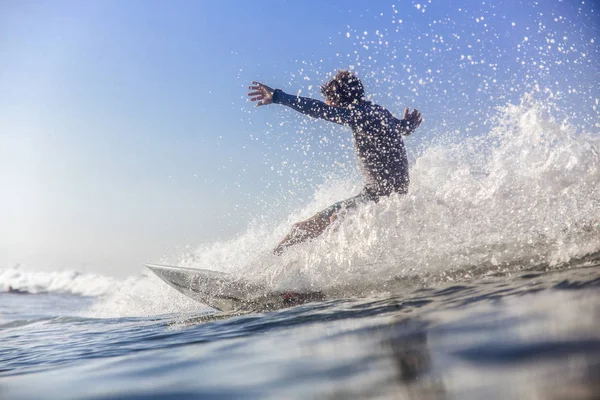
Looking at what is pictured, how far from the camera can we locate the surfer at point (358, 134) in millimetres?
5352

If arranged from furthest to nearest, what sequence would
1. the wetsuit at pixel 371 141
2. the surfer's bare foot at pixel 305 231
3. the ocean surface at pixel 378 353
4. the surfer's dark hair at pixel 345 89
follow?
the surfer's dark hair at pixel 345 89
the wetsuit at pixel 371 141
the surfer's bare foot at pixel 305 231
the ocean surface at pixel 378 353

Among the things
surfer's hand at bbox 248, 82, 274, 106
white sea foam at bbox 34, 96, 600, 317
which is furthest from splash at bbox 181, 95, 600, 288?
surfer's hand at bbox 248, 82, 274, 106

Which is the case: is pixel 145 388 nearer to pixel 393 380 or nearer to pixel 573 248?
pixel 393 380

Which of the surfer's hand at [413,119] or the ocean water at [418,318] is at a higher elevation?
the surfer's hand at [413,119]

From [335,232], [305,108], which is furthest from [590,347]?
[305,108]

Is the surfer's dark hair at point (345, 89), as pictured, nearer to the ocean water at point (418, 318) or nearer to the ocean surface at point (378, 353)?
the ocean water at point (418, 318)

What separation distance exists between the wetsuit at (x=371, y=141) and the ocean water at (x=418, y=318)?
0.62 metres

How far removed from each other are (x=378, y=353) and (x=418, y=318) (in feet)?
2.15

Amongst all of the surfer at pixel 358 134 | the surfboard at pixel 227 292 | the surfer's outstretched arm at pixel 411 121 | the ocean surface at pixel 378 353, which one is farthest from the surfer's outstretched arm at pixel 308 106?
the ocean surface at pixel 378 353

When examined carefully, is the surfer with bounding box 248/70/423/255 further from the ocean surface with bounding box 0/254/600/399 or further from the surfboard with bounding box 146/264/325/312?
the ocean surface with bounding box 0/254/600/399

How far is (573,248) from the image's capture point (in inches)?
136

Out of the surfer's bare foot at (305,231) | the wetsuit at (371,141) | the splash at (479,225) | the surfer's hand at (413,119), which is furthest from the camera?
the surfer's hand at (413,119)

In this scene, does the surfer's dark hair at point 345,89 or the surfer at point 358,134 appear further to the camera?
the surfer's dark hair at point 345,89

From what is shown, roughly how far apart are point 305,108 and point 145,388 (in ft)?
13.6
